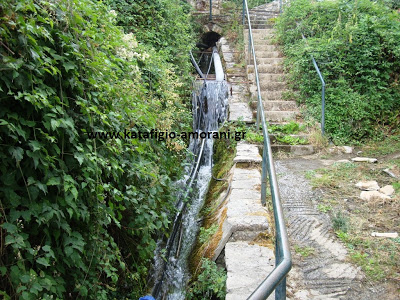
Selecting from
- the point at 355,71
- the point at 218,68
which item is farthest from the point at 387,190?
the point at 218,68

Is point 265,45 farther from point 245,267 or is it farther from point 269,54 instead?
point 245,267

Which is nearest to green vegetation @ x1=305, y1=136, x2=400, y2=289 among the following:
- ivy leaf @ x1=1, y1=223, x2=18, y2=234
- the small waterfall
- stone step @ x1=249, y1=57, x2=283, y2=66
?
the small waterfall

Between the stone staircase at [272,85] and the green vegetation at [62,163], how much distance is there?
11.4 feet

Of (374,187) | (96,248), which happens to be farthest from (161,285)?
(374,187)

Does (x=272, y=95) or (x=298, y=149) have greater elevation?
(x=272, y=95)

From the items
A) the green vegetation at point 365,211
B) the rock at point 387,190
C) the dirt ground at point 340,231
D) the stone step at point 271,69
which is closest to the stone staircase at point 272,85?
the stone step at point 271,69

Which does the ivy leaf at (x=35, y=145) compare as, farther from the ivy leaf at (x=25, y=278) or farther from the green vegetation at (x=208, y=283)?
the green vegetation at (x=208, y=283)

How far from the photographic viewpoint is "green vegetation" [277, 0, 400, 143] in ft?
20.7

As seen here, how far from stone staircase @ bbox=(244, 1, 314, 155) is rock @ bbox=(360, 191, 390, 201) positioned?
1852mm

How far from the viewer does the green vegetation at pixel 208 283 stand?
9.93ft

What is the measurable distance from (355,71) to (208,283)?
18.5 feet

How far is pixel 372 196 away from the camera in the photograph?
3.90 metres

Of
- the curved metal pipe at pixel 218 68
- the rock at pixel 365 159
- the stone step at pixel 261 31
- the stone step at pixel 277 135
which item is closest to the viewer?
the rock at pixel 365 159

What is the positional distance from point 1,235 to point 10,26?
51.8 inches
